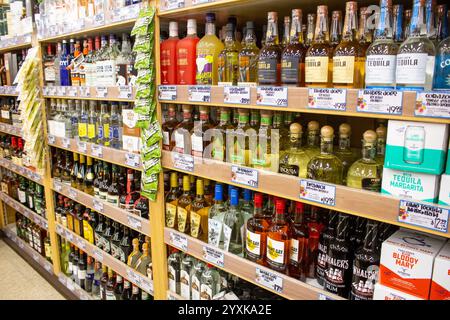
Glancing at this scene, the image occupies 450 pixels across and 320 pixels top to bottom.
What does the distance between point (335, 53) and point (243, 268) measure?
34.5 inches

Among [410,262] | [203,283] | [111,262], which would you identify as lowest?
[111,262]

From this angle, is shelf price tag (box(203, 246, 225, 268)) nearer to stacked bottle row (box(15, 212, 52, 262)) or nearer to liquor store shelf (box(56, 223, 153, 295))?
liquor store shelf (box(56, 223, 153, 295))

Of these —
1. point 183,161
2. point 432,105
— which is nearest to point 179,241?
point 183,161

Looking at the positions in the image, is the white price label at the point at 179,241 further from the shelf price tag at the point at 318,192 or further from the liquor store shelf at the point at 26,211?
the liquor store shelf at the point at 26,211

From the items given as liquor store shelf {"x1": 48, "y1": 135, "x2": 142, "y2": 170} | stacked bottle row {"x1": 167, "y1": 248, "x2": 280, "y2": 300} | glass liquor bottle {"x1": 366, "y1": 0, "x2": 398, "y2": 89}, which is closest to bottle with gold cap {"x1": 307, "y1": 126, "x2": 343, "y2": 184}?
glass liquor bottle {"x1": 366, "y1": 0, "x2": 398, "y2": 89}

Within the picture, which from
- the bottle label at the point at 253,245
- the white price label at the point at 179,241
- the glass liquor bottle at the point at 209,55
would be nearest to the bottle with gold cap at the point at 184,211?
the white price label at the point at 179,241

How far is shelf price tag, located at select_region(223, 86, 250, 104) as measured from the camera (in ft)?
4.33

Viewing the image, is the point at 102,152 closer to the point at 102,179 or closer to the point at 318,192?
the point at 102,179

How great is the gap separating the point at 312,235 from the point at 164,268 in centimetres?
86

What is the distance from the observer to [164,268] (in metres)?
1.88

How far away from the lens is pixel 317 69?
116cm

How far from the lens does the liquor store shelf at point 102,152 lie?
6.12ft

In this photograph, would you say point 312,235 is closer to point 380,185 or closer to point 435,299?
point 380,185

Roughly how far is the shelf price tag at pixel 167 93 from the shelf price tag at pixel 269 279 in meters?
0.81
